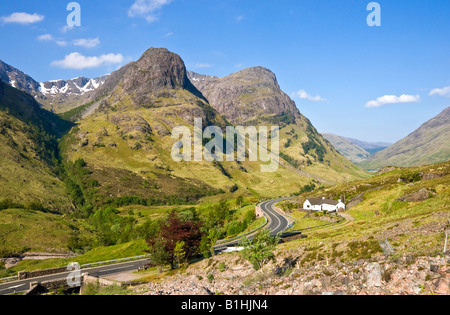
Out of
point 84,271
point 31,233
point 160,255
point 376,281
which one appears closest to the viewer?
point 376,281

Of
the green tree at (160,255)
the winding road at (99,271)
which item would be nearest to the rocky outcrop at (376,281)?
the green tree at (160,255)

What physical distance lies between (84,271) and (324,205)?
9437 centimetres

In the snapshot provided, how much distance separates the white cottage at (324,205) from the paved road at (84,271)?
79.1 metres

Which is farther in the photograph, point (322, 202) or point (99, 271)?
point (322, 202)

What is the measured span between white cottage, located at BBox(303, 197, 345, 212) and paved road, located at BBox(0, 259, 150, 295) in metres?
79.1

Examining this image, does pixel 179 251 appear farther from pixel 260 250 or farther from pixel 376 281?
pixel 376 281

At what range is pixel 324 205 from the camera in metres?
119

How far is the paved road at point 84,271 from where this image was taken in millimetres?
46750

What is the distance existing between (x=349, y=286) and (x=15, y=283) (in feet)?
190

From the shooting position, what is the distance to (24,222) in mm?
133750

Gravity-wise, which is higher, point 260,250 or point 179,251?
point 260,250

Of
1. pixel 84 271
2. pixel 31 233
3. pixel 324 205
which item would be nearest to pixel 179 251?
pixel 84 271

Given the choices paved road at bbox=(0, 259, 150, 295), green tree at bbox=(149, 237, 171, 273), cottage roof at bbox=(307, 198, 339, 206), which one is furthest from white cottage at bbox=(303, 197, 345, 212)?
green tree at bbox=(149, 237, 171, 273)

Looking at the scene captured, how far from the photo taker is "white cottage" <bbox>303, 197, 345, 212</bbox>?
4459 inches
